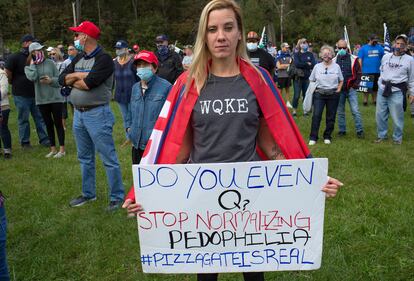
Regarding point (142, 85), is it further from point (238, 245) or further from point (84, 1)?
point (84, 1)

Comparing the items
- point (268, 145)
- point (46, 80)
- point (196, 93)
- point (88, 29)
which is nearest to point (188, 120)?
point (196, 93)

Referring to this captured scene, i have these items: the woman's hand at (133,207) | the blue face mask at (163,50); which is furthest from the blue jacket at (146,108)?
the blue face mask at (163,50)

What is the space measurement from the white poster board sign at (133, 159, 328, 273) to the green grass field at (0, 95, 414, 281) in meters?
1.27

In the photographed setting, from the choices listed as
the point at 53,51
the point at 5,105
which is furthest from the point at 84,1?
the point at 5,105

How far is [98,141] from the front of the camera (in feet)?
16.4

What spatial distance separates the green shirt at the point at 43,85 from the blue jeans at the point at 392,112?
244 inches

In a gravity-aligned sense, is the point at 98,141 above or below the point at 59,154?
above

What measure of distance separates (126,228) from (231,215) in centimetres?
251

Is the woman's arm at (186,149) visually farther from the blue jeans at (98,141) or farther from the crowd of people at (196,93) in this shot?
the blue jeans at (98,141)

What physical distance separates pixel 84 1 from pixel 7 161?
53089 millimetres

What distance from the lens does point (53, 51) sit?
12.6 metres

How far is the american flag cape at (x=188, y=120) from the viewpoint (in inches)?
98.7

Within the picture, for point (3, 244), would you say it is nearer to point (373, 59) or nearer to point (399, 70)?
point (399, 70)

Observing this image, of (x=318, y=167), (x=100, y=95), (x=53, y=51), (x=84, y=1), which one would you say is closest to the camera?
(x=318, y=167)
